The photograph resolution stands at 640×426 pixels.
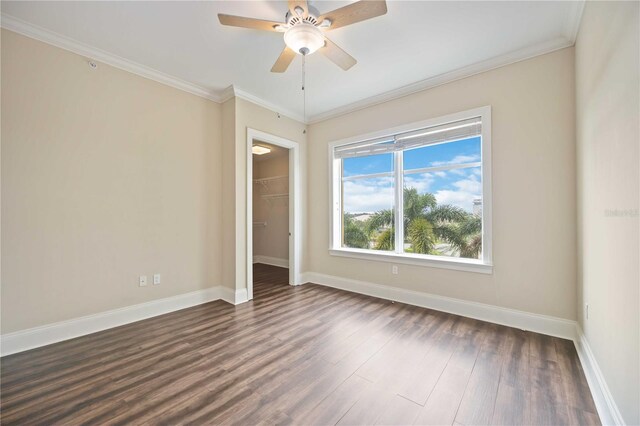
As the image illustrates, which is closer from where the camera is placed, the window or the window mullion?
the window

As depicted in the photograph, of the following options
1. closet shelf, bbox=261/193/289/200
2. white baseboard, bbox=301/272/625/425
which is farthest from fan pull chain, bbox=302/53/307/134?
white baseboard, bbox=301/272/625/425

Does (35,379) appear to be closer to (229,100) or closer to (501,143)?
(229,100)

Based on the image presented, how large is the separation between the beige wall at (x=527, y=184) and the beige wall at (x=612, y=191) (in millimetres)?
373

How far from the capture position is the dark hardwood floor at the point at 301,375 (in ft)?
5.31

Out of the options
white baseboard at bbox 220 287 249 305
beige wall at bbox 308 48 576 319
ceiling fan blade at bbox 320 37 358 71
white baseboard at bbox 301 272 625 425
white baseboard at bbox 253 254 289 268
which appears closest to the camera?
white baseboard at bbox 301 272 625 425

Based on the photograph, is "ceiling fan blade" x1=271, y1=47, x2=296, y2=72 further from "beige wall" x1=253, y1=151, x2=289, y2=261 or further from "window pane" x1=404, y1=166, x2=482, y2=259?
"beige wall" x1=253, y1=151, x2=289, y2=261

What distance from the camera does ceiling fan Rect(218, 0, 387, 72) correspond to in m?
1.81

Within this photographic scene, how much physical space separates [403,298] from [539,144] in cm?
240

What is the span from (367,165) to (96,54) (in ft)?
11.8

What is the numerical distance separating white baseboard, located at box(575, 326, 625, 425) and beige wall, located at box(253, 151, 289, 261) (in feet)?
16.3

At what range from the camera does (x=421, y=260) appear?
11.4ft

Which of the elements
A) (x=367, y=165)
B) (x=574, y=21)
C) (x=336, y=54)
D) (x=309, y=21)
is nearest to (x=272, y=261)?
(x=367, y=165)

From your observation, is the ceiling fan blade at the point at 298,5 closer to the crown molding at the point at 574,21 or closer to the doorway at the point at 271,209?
the crown molding at the point at 574,21

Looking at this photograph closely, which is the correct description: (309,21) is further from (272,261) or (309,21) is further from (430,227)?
(272,261)
